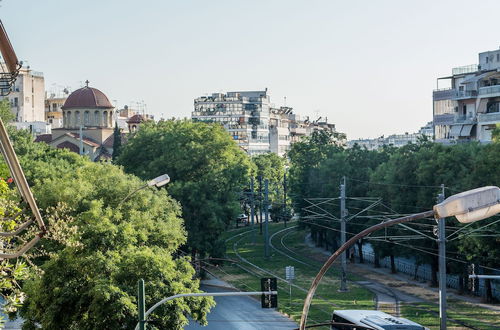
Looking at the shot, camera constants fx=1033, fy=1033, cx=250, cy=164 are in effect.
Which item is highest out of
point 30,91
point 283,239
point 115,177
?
point 30,91

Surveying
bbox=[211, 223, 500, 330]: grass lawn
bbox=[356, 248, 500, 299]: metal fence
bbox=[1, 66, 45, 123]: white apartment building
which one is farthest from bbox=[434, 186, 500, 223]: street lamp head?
bbox=[1, 66, 45, 123]: white apartment building

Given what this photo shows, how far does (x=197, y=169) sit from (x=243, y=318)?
1043 inches

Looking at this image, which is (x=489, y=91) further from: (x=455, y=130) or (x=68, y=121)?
(x=68, y=121)

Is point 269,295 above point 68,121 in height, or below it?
below

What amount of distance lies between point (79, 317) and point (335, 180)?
5111 cm

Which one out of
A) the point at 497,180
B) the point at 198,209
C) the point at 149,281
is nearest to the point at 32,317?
the point at 149,281

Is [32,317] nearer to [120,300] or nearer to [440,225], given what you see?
[120,300]

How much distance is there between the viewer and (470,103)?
89.6 metres

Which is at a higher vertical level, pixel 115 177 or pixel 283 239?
pixel 115 177

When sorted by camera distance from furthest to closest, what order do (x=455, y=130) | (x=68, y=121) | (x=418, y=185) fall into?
(x=68, y=121), (x=455, y=130), (x=418, y=185)

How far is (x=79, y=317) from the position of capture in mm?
33219

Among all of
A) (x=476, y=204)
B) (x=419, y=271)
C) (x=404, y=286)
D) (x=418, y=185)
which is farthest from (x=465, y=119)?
(x=476, y=204)

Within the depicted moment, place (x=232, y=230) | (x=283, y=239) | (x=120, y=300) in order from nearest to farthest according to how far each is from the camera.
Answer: (x=120, y=300), (x=283, y=239), (x=232, y=230)

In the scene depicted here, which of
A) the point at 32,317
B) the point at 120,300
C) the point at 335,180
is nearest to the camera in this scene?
the point at 120,300
